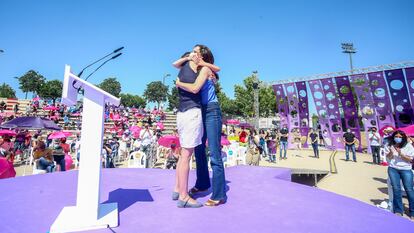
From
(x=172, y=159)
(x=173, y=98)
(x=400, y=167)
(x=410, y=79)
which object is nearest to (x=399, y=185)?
(x=400, y=167)

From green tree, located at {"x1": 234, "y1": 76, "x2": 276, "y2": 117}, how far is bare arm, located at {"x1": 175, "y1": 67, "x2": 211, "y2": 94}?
36.9 meters

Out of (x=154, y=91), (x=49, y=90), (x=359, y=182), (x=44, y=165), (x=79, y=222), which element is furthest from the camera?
(x=154, y=91)

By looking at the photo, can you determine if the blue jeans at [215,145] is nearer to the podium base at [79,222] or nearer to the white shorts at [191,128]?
the white shorts at [191,128]

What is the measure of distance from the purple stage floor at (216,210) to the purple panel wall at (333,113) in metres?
14.2

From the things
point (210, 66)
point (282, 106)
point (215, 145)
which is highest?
point (282, 106)

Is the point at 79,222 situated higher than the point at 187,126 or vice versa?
the point at 187,126

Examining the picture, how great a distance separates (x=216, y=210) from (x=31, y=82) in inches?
2586

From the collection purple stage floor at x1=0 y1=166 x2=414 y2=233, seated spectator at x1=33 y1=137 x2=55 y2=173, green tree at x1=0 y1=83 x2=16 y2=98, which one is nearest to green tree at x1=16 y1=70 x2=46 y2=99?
green tree at x1=0 y1=83 x2=16 y2=98

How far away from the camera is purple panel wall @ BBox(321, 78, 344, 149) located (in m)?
15.4

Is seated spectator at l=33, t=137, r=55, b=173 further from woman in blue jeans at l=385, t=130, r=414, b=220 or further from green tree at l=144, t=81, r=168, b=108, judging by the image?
green tree at l=144, t=81, r=168, b=108

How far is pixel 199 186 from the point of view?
8.98 feet

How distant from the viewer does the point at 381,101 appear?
13.2 metres

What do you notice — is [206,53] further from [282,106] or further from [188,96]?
[282,106]

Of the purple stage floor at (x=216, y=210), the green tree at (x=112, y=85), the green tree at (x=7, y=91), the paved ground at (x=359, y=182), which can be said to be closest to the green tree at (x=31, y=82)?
the green tree at (x=7, y=91)
